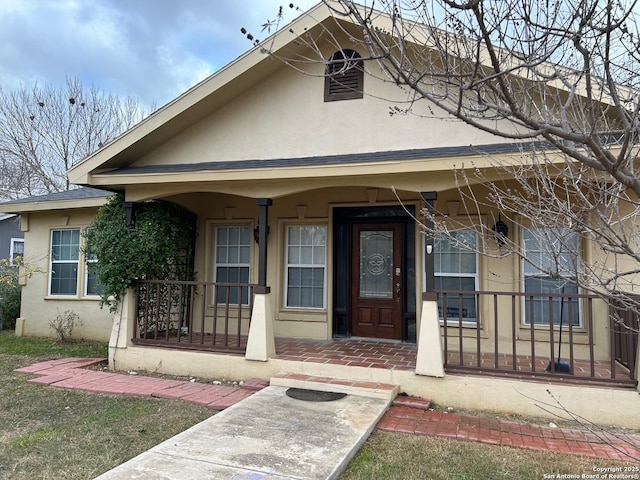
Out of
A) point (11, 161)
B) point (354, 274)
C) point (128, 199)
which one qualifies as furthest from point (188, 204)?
point (11, 161)

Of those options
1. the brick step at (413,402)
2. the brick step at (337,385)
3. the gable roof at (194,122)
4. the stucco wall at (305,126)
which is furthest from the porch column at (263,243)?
the brick step at (413,402)

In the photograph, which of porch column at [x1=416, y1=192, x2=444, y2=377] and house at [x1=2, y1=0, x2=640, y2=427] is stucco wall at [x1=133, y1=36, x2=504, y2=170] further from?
porch column at [x1=416, y1=192, x2=444, y2=377]

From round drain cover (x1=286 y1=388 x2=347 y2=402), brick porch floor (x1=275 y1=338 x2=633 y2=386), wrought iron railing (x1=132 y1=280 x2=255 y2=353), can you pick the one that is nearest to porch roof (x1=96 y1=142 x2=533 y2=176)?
wrought iron railing (x1=132 y1=280 x2=255 y2=353)

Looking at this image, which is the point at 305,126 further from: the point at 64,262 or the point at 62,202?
the point at 64,262

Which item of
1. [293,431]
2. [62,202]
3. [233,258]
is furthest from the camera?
[62,202]

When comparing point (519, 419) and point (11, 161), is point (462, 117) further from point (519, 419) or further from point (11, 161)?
point (11, 161)

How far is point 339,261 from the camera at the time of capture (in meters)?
7.56

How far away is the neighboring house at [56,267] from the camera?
29.0 ft

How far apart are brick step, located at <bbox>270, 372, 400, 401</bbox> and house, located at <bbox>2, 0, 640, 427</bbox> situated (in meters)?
0.13

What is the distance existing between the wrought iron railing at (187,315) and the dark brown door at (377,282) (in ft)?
5.99

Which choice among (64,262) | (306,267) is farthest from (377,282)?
(64,262)

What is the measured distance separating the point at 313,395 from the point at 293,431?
1112mm

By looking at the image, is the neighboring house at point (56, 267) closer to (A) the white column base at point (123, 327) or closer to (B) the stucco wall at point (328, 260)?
(A) the white column base at point (123, 327)

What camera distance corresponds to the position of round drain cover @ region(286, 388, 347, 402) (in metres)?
4.93
